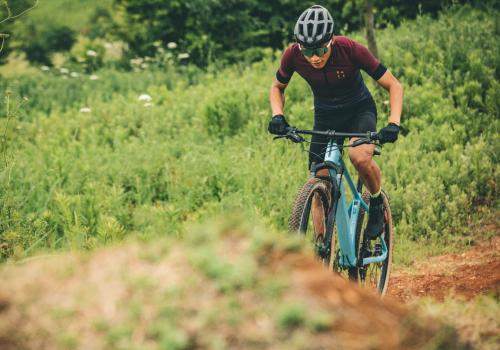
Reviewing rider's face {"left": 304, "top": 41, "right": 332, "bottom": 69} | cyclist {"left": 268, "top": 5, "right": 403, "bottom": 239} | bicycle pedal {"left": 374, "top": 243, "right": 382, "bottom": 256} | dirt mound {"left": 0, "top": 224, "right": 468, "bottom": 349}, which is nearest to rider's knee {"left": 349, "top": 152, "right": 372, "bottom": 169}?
cyclist {"left": 268, "top": 5, "right": 403, "bottom": 239}

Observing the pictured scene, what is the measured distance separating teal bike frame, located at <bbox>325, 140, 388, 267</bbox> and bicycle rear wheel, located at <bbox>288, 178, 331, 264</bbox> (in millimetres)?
102

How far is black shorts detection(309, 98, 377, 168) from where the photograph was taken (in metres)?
5.86

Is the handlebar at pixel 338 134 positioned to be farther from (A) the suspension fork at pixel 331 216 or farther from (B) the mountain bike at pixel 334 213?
(A) the suspension fork at pixel 331 216

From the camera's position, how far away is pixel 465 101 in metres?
9.91

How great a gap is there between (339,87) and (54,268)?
3.26 m

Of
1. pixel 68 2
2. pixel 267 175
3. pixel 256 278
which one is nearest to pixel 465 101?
pixel 267 175

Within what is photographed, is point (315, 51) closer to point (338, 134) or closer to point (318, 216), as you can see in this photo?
point (338, 134)

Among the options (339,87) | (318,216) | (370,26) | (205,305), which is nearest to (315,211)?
(318,216)

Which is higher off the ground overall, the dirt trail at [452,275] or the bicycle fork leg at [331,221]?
the bicycle fork leg at [331,221]

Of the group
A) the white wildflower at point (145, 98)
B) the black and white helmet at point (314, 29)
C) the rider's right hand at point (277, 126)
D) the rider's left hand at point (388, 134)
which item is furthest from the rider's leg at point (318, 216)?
the white wildflower at point (145, 98)

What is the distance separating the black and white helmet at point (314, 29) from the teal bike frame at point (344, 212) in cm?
80

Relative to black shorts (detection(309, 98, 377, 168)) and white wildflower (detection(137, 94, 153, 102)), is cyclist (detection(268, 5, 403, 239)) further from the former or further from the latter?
white wildflower (detection(137, 94, 153, 102))

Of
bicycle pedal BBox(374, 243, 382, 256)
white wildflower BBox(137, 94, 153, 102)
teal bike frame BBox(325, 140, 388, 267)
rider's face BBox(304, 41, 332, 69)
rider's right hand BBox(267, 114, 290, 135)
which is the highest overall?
rider's face BBox(304, 41, 332, 69)

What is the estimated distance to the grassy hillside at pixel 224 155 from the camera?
7504mm
